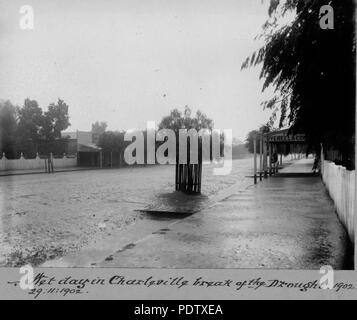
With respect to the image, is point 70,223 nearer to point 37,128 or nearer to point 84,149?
point 37,128

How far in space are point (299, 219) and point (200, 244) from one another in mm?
2928

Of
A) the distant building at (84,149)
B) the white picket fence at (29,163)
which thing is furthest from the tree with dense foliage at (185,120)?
the white picket fence at (29,163)

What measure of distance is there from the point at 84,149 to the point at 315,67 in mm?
51005

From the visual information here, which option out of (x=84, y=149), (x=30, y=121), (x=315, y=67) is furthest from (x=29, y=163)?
(x=315, y=67)

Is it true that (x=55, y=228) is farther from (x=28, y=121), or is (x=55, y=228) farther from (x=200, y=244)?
(x=28, y=121)

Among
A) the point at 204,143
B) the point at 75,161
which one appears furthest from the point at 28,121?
the point at 204,143

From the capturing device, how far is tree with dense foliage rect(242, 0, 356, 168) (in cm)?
585

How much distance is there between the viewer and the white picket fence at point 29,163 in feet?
111

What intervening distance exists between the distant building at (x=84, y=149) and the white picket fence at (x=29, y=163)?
208cm

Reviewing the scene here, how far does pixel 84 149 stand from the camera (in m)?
55.1

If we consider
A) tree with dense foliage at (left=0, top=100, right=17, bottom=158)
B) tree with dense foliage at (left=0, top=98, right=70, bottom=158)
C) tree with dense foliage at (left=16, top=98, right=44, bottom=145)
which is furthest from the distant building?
tree with dense foliage at (left=0, top=100, right=17, bottom=158)

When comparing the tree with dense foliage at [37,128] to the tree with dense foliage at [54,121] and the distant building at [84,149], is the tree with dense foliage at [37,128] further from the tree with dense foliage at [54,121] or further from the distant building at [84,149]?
the distant building at [84,149]

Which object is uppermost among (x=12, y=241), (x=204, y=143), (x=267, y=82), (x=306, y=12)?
(x=306, y=12)

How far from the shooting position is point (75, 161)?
150ft
